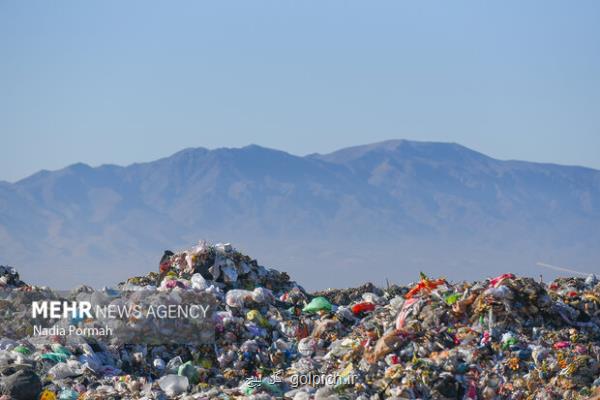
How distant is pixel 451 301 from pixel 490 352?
51.2 inches

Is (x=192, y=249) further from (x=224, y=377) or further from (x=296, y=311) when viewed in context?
(x=224, y=377)

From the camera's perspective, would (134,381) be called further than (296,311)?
No

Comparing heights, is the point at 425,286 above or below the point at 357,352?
above

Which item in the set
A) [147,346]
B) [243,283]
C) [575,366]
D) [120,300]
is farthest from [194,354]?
[575,366]

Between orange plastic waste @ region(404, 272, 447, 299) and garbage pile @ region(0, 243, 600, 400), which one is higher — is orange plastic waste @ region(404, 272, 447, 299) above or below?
above

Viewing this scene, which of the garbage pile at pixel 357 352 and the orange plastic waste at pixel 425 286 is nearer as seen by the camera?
the garbage pile at pixel 357 352

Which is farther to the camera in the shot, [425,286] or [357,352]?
[425,286]

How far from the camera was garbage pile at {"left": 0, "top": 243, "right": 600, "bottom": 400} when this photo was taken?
1220cm

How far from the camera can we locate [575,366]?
1248cm

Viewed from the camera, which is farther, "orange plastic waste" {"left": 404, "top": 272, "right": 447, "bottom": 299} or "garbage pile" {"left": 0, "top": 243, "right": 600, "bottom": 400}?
"orange plastic waste" {"left": 404, "top": 272, "right": 447, "bottom": 299}

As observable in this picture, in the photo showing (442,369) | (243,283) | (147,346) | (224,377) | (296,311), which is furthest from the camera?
(243,283)

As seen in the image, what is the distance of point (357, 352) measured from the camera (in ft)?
43.7

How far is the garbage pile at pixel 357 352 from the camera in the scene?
12195 mm

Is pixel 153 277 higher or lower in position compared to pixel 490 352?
higher
